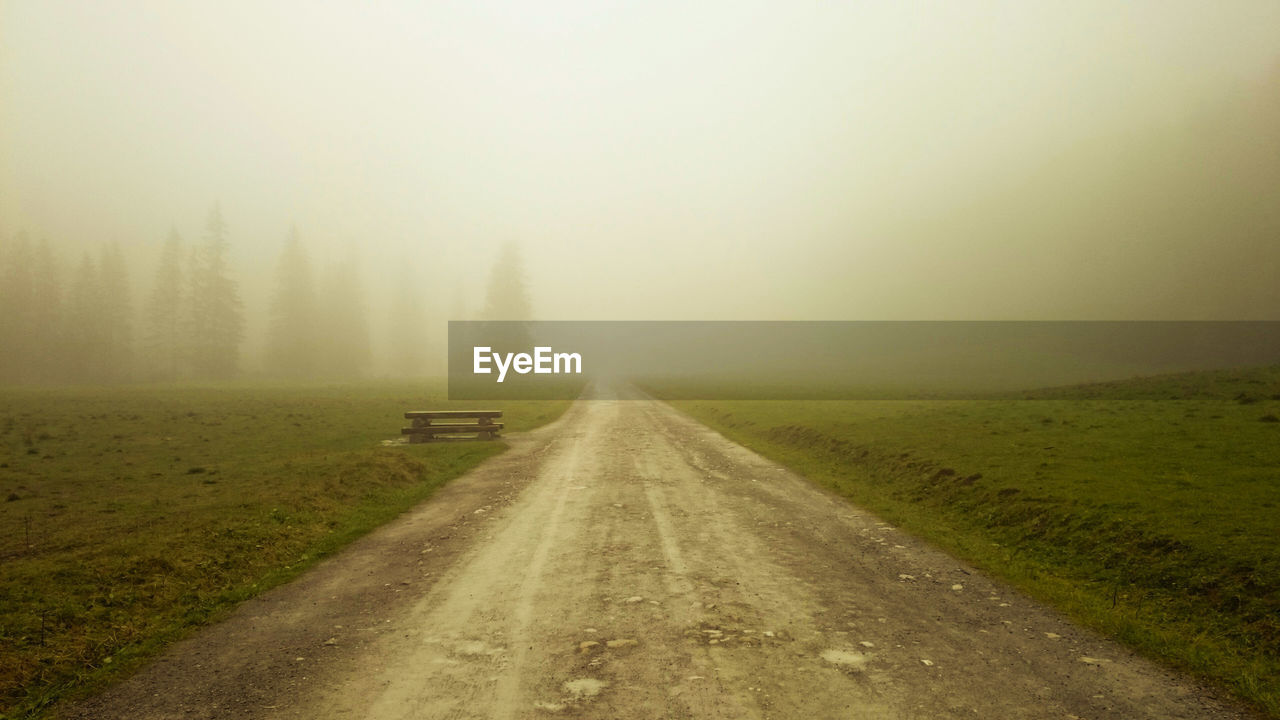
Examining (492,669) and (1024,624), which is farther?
(1024,624)

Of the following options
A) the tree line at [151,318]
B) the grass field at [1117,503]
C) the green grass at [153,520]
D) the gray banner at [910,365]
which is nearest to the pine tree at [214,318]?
the tree line at [151,318]

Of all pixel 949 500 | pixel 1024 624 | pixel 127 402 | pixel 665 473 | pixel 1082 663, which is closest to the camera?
pixel 1082 663

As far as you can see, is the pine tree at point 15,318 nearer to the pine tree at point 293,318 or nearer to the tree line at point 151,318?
the tree line at point 151,318

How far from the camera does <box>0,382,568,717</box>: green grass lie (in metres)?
6.95

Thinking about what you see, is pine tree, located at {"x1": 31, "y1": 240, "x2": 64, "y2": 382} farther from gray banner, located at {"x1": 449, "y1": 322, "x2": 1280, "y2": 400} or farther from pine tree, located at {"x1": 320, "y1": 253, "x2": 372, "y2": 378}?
gray banner, located at {"x1": 449, "y1": 322, "x2": 1280, "y2": 400}

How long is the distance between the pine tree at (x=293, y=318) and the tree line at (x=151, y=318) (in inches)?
6.4

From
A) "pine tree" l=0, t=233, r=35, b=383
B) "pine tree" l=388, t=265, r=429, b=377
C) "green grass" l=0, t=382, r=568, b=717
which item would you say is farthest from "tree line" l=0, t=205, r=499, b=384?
"green grass" l=0, t=382, r=568, b=717

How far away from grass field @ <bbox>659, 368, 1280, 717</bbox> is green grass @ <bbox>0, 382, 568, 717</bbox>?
38.5ft

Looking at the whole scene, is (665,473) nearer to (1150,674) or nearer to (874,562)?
(874,562)

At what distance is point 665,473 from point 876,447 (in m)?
8.50

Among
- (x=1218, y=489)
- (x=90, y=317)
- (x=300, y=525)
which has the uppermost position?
(x=90, y=317)

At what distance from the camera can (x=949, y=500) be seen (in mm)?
14758

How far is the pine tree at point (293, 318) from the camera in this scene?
308 feet

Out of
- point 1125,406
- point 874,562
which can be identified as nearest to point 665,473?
point 874,562
